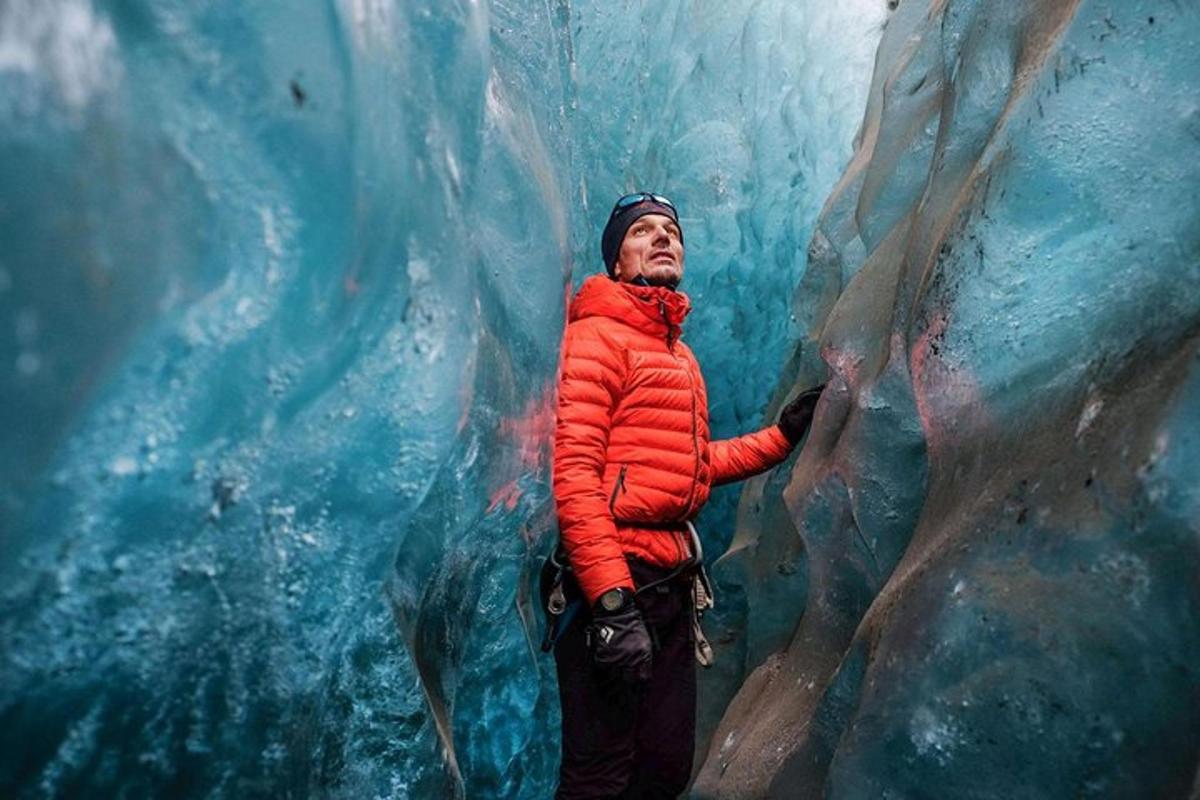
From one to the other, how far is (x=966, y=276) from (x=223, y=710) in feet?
4.77

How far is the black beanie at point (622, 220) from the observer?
2.71 metres

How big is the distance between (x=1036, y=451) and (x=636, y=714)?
120cm

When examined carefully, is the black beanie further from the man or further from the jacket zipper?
the jacket zipper

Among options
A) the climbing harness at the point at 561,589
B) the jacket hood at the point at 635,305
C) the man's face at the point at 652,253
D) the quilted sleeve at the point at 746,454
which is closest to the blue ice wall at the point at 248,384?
the climbing harness at the point at 561,589

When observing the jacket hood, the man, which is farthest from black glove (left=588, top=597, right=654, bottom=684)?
the jacket hood

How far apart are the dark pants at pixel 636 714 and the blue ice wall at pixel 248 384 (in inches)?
13.9

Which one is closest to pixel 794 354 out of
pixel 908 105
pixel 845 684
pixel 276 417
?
pixel 908 105

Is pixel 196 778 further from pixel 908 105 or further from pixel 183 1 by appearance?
pixel 908 105

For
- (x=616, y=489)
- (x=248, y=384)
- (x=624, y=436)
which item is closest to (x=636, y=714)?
(x=616, y=489)

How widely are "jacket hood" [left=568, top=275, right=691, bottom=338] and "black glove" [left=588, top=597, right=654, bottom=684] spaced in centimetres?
73

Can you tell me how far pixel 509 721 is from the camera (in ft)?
7.99

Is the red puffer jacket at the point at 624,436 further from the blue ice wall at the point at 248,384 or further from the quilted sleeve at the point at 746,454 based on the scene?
the blue ice wall at the point at 248,384

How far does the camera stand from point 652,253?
2.61 metres

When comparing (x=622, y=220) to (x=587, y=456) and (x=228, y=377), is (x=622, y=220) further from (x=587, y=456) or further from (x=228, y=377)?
(x=228, y=377)
